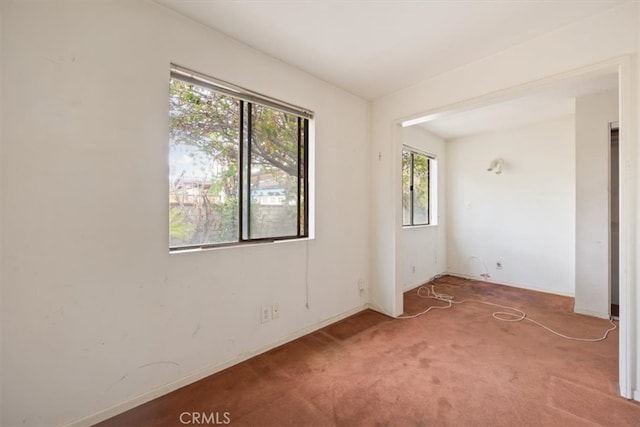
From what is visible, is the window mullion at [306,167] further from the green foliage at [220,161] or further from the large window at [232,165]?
the green foliage at [220,161]

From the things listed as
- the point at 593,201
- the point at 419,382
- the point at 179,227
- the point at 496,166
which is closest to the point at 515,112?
the point at 496,166

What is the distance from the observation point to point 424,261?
4.44 m

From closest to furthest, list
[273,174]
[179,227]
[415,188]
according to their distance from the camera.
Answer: [179,227] → [273,174] → [415,188]

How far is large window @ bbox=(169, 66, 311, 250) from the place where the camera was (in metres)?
1.93

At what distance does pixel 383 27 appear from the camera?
194cm

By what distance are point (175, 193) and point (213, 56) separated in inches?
40.5

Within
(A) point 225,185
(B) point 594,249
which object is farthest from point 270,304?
(B) point 594,249

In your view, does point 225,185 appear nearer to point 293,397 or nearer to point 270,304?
point 270,304

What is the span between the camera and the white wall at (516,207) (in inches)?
150

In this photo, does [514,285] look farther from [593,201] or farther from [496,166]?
[496,166]

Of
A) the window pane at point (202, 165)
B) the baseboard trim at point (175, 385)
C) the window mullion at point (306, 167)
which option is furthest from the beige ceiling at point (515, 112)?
the baseboard trim at point (175, 385)

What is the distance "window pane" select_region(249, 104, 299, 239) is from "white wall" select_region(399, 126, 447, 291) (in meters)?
2.01

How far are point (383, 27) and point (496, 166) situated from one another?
3.41 metres

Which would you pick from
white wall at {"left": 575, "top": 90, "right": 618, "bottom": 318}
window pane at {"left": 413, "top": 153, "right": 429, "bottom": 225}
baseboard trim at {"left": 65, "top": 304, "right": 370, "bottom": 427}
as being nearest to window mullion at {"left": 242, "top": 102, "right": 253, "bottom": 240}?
baseboard trim at {"left": 65, "top": 304, "right": 370, "bottom": 427}
